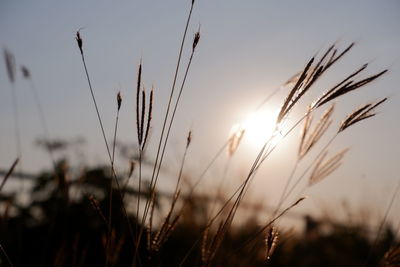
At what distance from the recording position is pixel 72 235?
9.94 ft

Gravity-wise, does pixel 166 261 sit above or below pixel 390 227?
below

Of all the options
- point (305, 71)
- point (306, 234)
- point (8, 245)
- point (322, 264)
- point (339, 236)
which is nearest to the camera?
point (305, 71)

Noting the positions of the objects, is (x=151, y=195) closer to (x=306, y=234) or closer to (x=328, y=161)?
(x=328, y=161)

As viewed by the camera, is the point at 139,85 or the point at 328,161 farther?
the point at 328,161

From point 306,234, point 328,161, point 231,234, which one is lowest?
point 328,161

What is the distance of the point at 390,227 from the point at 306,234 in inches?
43.7

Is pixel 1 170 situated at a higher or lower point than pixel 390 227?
lower

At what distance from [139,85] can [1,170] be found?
2.28 metres

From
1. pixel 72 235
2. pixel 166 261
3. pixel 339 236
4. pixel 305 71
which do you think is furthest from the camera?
pixel 339 236

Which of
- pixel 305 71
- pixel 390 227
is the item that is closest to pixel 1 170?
pixel 305 71

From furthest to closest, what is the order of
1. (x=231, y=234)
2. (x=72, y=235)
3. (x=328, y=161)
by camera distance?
(x=231, y=234)
(x=72, y=235)
(x=328, y=161)

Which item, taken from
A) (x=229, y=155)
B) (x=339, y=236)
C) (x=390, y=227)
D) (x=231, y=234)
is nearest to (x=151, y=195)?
(x=229, y=155)

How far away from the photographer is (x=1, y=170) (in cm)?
286

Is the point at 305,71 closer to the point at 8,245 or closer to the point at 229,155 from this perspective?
the point at 229,155
